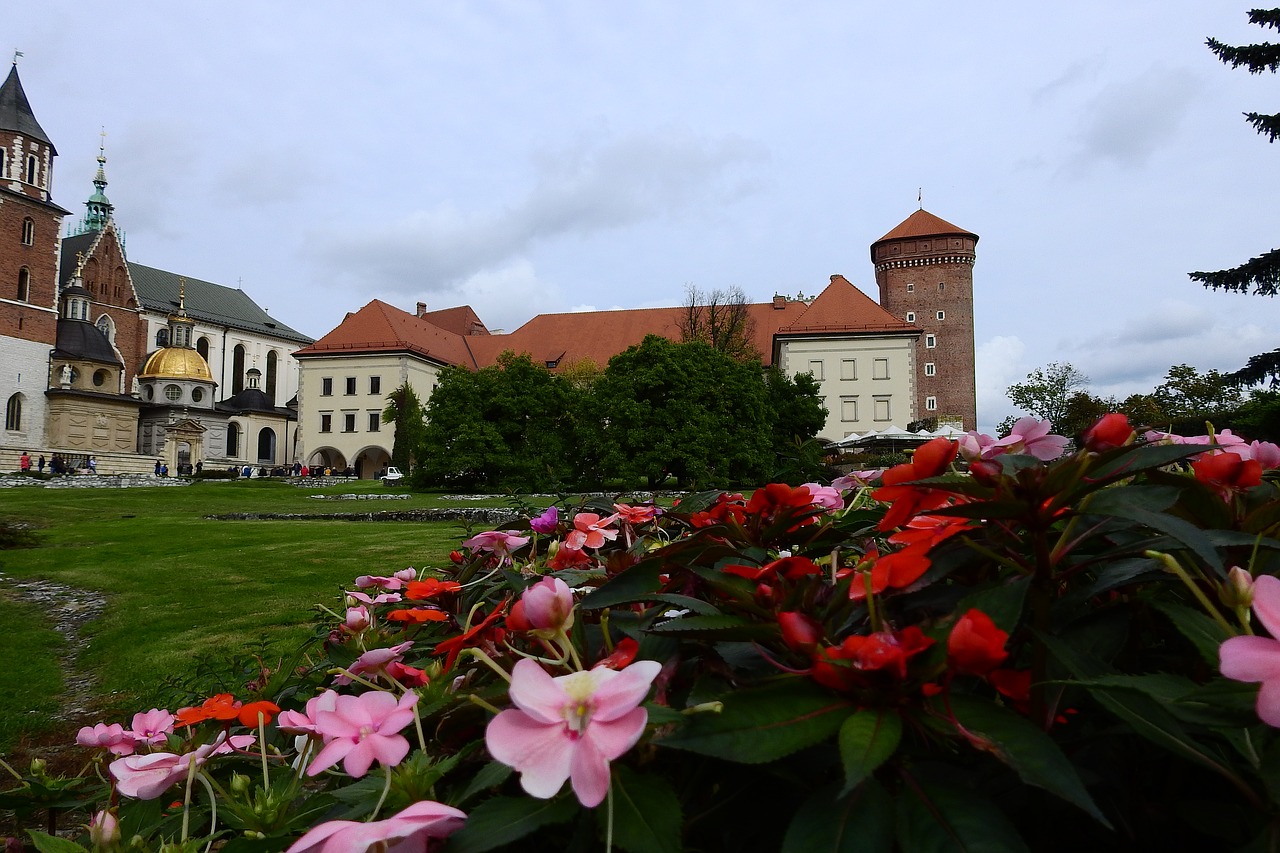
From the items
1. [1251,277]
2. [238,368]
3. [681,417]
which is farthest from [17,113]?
[1251,277]

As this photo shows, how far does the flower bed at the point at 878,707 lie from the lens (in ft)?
1.55

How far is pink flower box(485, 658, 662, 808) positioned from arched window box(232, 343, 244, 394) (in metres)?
71.5

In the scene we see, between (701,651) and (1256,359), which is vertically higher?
(1256,359)

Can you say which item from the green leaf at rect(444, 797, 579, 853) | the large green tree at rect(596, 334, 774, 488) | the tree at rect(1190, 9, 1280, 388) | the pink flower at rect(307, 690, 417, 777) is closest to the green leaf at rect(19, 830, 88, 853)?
the pink flower at rect(307, 690, 417, 777)

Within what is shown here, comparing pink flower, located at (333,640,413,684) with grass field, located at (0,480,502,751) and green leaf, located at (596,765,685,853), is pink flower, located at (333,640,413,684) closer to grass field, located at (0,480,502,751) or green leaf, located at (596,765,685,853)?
green leaf, located at (596,765,685,853)

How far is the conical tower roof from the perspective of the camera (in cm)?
4509

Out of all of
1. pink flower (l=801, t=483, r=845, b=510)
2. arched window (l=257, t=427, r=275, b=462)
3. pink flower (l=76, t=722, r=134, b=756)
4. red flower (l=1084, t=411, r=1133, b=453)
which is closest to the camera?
red flower (l=1084, t=411, r=1133, b=453)

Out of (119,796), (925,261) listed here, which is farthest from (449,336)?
(119,796)

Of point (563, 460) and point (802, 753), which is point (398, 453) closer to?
point (563, 460)

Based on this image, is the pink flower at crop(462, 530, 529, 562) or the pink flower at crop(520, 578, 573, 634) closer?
the pink flower at crop(520, 578, 573, 634)

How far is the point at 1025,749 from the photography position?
0.46 metres

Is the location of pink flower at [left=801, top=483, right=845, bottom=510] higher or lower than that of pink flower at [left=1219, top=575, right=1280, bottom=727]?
higher

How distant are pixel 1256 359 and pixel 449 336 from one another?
43.3 m

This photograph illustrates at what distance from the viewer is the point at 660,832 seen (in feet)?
1.56
